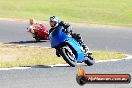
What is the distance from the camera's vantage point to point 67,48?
47.7 ft

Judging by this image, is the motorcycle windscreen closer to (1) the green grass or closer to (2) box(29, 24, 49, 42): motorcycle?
(2) box(29, 24, 49, 42): motorcycle

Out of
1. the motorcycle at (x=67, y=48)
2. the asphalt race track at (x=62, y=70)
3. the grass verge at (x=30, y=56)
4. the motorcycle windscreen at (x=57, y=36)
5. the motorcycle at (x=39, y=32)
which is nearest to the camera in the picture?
the asphalt race track at (x=62, y=70)

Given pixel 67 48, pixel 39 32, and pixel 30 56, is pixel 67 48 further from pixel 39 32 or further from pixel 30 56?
pixel 39 32

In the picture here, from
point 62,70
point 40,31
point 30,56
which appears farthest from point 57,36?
point 40,31

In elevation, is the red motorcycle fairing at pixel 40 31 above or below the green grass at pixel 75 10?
above

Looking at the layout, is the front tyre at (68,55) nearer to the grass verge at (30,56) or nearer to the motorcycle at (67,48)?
the motorcycle at (67,48)

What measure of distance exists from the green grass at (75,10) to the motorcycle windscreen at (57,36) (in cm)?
1624

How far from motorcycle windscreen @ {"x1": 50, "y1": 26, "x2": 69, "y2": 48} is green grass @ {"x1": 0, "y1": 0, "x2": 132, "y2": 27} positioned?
639 inches

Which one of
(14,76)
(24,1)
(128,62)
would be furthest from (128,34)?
(24,1)

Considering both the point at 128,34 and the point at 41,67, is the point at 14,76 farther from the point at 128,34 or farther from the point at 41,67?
the point at 128,34

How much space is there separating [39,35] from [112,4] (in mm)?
19651

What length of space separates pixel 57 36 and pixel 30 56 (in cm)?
301

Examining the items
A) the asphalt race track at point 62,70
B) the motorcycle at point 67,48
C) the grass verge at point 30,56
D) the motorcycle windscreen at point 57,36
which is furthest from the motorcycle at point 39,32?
the motorcycle windscreen at point 57,36

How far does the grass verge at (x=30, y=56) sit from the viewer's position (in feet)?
48.9
